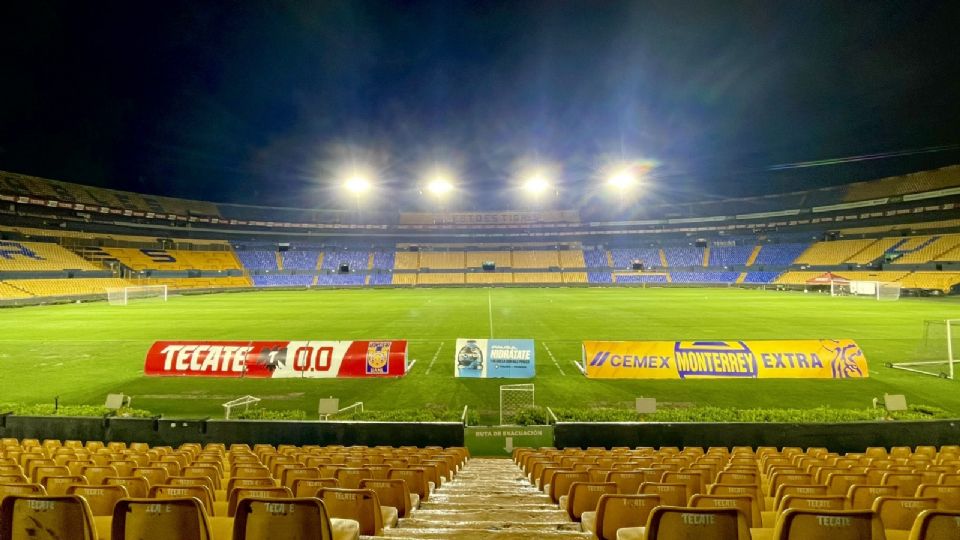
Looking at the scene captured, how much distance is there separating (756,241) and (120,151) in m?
96.1

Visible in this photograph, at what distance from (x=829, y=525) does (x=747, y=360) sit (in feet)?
52.2

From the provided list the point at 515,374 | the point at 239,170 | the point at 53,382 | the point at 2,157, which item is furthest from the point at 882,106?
the point at 2,157

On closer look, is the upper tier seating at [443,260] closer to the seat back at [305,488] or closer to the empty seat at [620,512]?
the seat back at [305,488]

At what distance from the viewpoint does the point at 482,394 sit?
1561 cm

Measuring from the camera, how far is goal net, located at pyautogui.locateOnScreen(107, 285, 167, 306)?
46.7 meters

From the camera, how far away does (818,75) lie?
126ft

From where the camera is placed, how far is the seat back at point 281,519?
7.30 feet

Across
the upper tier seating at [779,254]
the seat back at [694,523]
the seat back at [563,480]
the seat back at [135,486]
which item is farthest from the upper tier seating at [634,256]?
the seat back at [694,523]

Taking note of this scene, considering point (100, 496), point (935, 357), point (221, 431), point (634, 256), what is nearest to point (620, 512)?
point (100, 496)

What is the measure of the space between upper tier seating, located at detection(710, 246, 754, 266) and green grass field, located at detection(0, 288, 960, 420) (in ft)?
119

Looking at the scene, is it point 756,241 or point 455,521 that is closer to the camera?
point 455,521

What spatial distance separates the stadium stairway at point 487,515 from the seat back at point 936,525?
178 centimetres

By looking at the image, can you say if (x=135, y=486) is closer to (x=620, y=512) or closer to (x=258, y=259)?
(x=620, y=512)

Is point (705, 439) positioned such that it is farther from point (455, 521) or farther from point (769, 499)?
point (455, 521)
